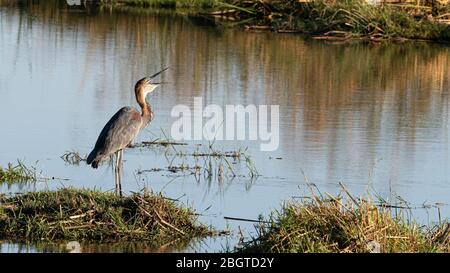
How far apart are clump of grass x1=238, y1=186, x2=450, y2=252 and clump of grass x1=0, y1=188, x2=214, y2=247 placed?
74 cm

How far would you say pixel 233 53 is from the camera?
2066 cm

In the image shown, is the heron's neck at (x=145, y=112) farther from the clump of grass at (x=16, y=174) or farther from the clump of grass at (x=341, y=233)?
the clump of grass at (x=341, y=233)

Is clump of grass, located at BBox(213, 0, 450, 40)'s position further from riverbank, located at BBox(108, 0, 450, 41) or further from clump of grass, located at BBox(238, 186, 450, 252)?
clump of grass, located at BBox(238, 186, 450, 252)

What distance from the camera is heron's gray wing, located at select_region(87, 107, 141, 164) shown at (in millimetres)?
11133

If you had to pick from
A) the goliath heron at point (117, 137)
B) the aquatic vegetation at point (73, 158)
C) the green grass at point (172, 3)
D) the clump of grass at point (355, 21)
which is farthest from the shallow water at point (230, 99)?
the green grass at point (172, 3)

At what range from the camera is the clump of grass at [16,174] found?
1096cm

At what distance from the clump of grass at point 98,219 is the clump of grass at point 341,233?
74 centimetres

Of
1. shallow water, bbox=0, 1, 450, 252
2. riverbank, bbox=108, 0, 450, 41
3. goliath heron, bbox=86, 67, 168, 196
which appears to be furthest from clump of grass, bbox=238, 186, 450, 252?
riverbank, bbox=108, 0, 450, 41

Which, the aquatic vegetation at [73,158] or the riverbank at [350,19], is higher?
the riverbank at [350,19]

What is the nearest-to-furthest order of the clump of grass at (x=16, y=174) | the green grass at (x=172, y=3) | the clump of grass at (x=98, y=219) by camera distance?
the clump of grass at (x=98, y=219)
the clump of grass at (x=16, y=174)
the green grass at (x=172, y=3)

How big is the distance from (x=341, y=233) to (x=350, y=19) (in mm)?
14580

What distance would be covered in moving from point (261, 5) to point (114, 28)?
10.7 ft
